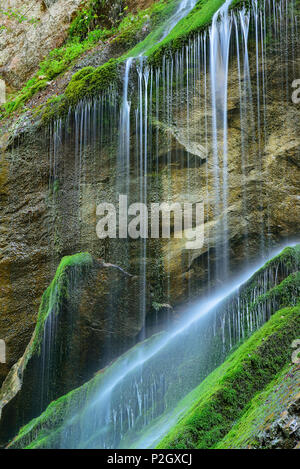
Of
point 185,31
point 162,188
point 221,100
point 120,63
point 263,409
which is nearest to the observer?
point 263,409

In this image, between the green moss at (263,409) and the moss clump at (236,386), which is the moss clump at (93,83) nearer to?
the moss clump at (236,386)

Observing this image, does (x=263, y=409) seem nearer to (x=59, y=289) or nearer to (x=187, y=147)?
(x=59, y=289)

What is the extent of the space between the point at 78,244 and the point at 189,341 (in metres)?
4.41

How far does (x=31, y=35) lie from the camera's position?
19047 millimetres

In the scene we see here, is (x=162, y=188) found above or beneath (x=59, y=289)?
above

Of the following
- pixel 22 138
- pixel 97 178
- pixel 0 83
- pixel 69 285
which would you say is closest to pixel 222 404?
pixel 69 285

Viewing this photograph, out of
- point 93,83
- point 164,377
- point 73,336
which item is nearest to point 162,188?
point 93,83

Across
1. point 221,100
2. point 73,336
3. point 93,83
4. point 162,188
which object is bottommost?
point 73,336

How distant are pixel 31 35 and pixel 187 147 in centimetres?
1252

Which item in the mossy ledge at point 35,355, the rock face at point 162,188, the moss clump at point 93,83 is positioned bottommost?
the mossy ledge at point 35,355

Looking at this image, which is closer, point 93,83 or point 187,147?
point 187,147

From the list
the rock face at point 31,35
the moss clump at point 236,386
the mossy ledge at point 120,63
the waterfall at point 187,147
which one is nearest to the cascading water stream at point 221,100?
the waterfall at point 187,147

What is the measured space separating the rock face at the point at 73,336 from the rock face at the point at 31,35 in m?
12.1

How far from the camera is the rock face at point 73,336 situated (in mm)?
8555
